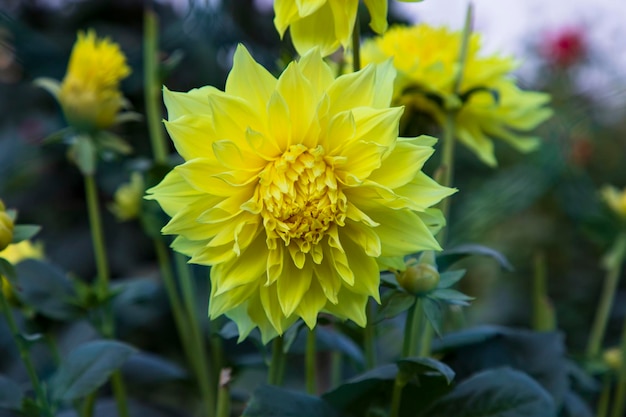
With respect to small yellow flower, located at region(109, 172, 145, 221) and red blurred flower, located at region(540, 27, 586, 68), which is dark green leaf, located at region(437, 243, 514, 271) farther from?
red blurred flower, located at region(540, 27, 586, 68)

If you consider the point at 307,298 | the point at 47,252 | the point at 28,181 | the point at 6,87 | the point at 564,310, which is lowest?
the point at 564,310

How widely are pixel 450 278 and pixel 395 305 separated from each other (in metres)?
0.06

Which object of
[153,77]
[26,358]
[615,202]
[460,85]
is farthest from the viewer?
[615,202]

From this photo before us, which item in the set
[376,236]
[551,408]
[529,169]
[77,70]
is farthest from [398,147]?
[529,169]

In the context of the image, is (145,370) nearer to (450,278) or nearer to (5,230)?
(5,230)

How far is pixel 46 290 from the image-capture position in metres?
0.78

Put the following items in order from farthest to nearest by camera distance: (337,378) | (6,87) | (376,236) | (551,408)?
(6,87)
(337,378)
(551,408)
(376,236)

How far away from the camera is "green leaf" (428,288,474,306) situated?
20.5 inches

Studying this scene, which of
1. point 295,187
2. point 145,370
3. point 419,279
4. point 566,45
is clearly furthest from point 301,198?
point 566,45

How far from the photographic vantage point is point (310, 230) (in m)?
0.50

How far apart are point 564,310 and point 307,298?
1322 millimetres

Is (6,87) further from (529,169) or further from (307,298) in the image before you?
(307,298)

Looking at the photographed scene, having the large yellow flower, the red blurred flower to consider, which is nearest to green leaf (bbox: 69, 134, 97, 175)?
the large yellow flower

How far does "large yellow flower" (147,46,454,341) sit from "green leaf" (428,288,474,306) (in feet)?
0.21
